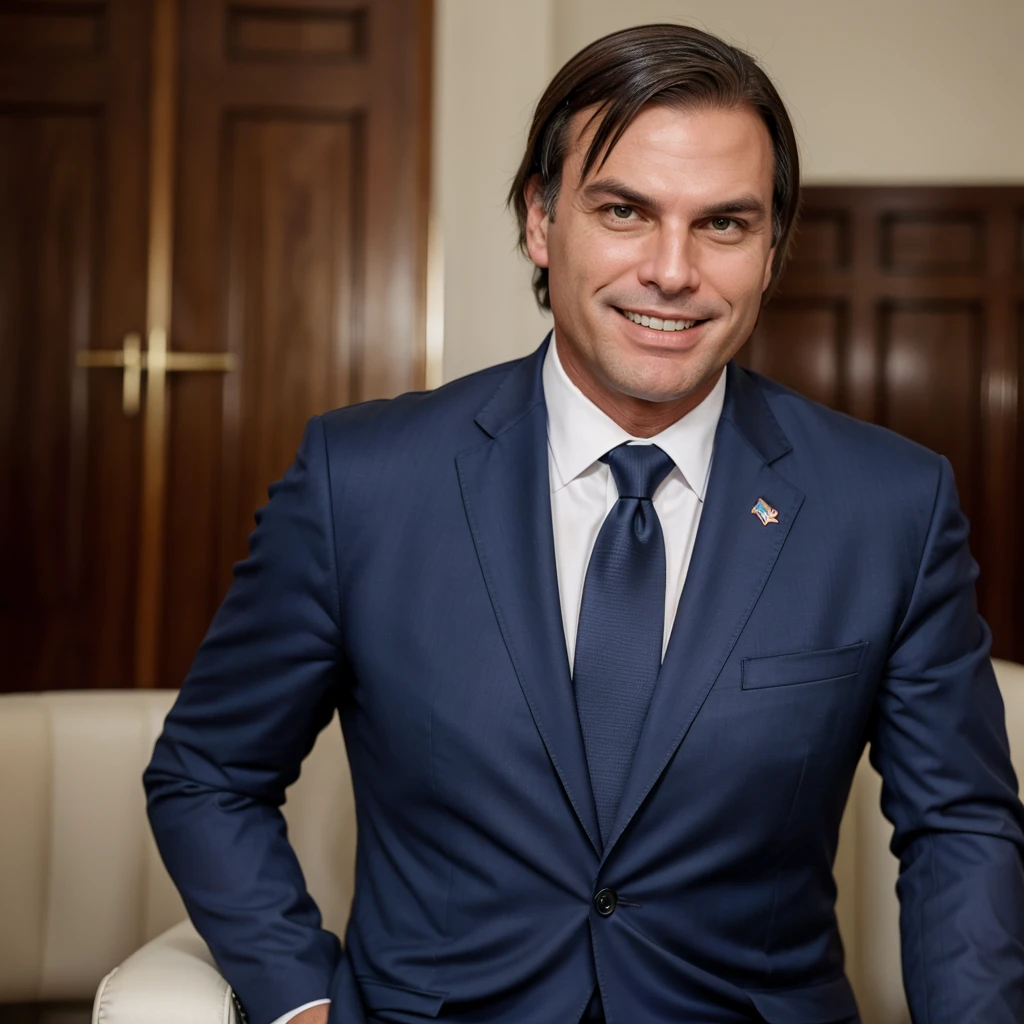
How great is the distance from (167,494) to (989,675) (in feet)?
8.21

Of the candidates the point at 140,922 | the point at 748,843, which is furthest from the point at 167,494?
the point at 748,843

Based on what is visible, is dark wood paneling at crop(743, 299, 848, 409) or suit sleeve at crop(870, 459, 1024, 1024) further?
dark wood paneling at crop(743, 299, 848, 409)

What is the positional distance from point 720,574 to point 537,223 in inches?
19.4

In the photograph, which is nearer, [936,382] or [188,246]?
[188,246]

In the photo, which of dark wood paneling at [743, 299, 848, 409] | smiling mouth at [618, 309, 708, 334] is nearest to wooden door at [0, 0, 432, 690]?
dark wood paneling at [743, 299, 848, 409]

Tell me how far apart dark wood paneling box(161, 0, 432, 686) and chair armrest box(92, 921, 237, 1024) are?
2.14m

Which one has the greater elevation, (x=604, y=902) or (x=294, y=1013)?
(x=604, y=902)

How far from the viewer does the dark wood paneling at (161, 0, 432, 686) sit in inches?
131

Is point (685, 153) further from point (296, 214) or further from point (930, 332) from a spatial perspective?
point (930, 332)

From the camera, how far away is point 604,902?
4.07ft

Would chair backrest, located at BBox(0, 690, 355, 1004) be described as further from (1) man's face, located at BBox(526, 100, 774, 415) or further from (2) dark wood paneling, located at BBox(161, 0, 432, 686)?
(2) dark wood paneling, located at BBox(161, 0, 432, 686)

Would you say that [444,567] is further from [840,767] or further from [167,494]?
[167,494]

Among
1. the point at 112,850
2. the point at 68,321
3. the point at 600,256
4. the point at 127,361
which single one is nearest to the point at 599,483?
the point at 600,256

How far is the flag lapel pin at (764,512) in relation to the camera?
52.8 inches
